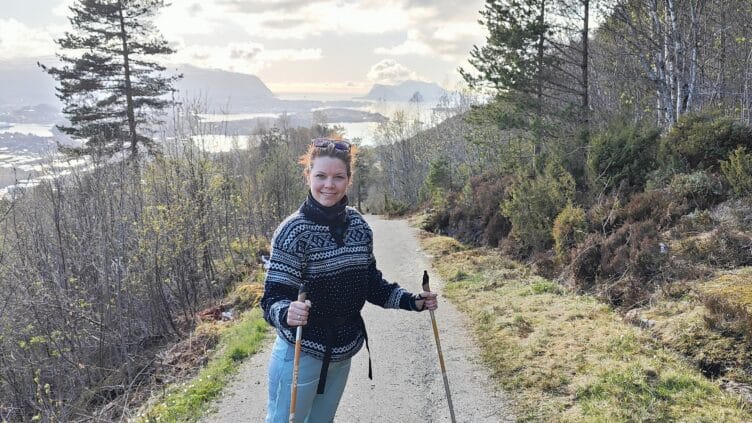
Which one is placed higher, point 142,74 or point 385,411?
point 142,74

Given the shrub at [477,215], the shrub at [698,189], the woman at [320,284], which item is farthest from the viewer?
the shrub at [477,215]

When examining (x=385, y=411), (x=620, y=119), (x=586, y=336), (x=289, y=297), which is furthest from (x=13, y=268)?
(x=620, y=119)

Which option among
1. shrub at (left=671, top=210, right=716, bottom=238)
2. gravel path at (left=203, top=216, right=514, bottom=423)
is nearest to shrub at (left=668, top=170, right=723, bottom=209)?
shrub at (left=671, top=210, right=716, bottom=238)

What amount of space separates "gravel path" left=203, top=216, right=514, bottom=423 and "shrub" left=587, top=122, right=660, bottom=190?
497 cm

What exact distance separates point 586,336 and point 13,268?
30.5 feet

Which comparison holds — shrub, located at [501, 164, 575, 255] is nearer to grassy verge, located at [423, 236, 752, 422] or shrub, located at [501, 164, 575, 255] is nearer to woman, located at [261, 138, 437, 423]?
grassy verge, located at [423, 236, 752, 422]

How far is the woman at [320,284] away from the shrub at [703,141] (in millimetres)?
8970

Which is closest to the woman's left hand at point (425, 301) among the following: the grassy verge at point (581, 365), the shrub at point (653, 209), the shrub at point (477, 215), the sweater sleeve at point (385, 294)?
the sweater sleeve at point (385, 294)

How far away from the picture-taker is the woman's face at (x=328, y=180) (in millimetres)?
2502

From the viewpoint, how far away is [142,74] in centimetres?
1972

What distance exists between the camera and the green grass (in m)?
5.16

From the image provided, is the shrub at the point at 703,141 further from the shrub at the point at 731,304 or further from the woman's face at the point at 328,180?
the woman's face at the point at 328,180

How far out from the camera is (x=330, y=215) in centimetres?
253

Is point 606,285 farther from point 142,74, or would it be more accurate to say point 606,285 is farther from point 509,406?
point 142,74
